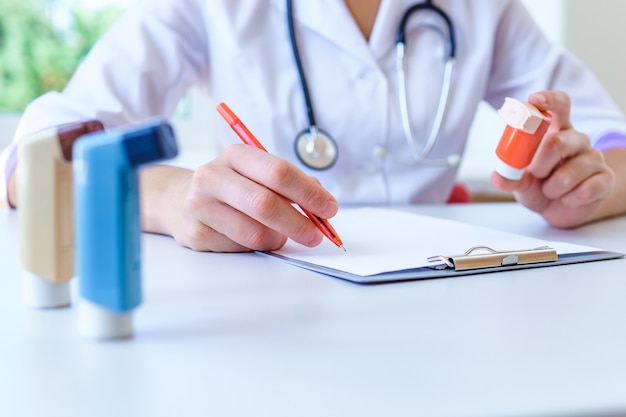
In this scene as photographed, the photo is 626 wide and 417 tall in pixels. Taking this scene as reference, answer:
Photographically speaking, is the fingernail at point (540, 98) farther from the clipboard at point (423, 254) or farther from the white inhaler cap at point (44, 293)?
the white inhaler cap at point (44, 293)

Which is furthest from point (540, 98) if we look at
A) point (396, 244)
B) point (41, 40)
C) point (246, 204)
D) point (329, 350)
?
point (41, 40)

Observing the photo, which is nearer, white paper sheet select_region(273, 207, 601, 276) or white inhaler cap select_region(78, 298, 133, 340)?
white inhaler cap select_region(78, 298, 133, 340)

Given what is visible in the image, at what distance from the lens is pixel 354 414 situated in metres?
0.31

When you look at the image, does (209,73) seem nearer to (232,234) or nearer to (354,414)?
(232,234)

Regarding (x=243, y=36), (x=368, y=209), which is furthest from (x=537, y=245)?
(x=243, y=36)

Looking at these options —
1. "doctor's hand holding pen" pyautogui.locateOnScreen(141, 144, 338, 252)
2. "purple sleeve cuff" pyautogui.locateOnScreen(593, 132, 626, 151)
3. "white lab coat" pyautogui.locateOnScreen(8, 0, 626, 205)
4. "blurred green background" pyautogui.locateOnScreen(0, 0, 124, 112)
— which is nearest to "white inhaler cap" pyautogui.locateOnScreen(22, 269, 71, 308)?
"doctor's hand holding pen" pyautogui.locateOnScreen(141, 144, 338, 252)

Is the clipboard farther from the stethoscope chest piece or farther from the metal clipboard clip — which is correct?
the stethoscope chest piece

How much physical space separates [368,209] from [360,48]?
290 mm

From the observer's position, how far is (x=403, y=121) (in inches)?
43.7

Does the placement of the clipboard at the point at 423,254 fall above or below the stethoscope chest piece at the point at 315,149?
below

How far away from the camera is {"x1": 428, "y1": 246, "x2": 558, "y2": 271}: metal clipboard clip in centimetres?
59

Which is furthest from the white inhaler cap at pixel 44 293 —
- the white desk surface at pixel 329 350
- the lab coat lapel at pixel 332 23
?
the lab coat lapel at pixel 332 23

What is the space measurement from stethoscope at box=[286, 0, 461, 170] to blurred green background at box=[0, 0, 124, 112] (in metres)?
0.92

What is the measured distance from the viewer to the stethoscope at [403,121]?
1059mm
